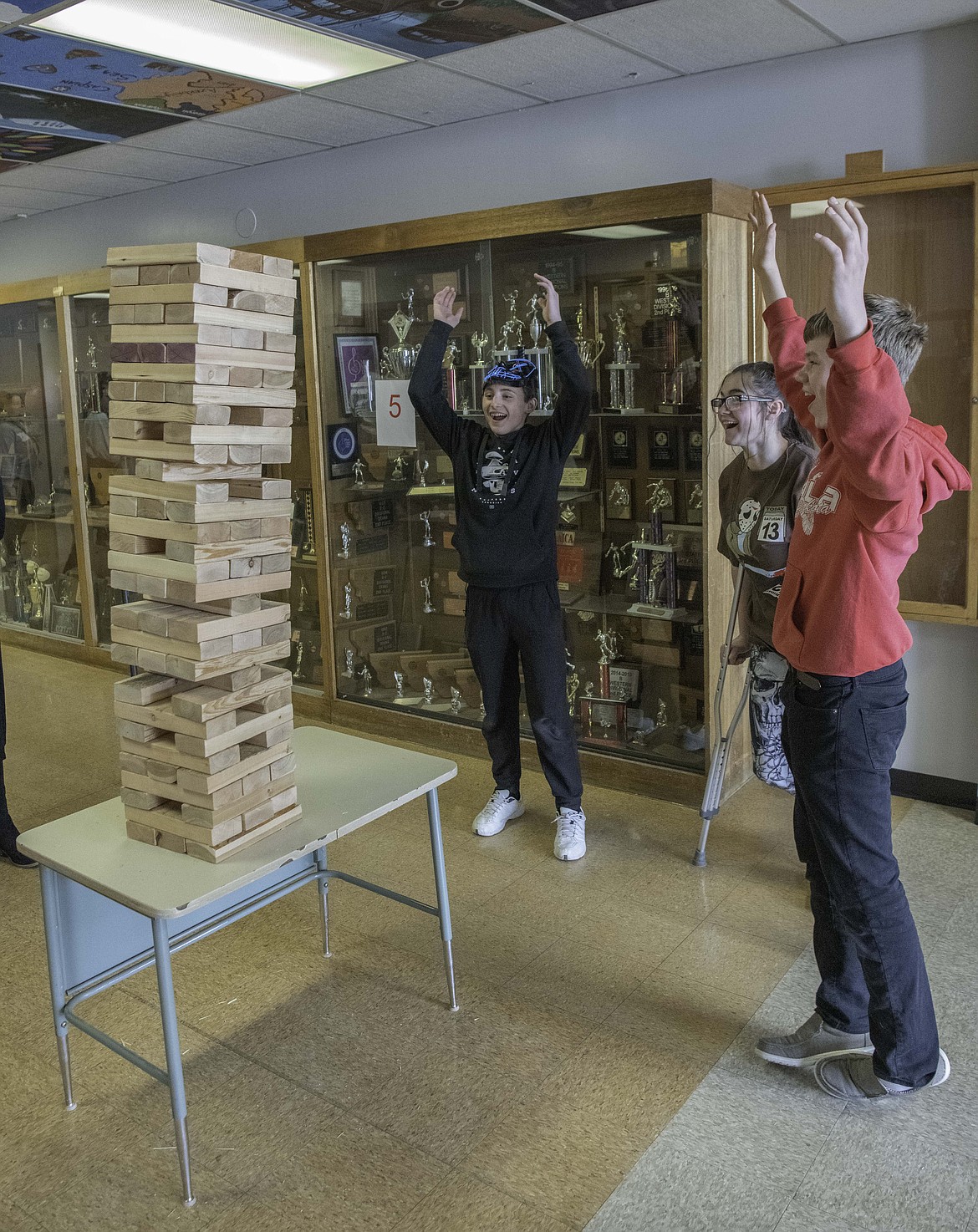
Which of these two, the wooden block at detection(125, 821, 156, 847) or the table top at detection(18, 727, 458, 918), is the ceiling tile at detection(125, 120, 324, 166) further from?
the wooden block at detection(125, 821, 156, 847)

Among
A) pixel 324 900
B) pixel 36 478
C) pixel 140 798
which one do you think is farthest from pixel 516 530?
pixel 36 478

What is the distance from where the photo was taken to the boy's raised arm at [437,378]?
370cm

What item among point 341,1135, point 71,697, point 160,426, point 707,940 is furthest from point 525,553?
point 71,697

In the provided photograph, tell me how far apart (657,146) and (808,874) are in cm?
320

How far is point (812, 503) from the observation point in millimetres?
2160

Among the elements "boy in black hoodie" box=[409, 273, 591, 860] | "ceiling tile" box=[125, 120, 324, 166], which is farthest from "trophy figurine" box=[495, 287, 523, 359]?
"ceiling tile" box=[125, 120, 324, 166]

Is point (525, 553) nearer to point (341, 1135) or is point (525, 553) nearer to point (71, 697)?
point (341, 1135)

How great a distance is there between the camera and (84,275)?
6.23m

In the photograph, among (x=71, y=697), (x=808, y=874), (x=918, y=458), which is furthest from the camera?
(x=71, y=697)

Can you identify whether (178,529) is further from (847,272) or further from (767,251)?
(767,251)

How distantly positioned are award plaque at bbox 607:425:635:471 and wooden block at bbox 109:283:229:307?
2.31m

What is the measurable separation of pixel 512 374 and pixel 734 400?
82 cm

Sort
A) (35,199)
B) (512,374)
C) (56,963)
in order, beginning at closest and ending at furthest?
(56,963) < (512,374) < (35,199)

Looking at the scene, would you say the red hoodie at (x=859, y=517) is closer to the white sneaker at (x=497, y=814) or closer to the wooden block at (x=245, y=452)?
the wooden block at (x=245, y=452)
